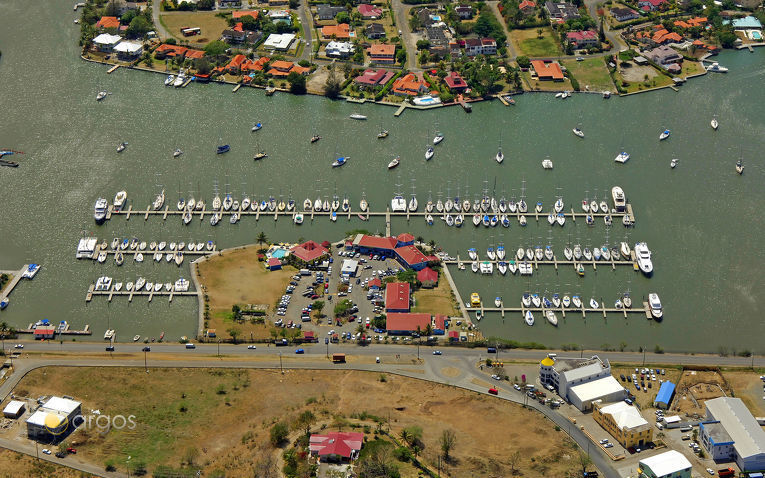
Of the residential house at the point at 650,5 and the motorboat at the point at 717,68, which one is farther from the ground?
the motorboat at the point at 717,68

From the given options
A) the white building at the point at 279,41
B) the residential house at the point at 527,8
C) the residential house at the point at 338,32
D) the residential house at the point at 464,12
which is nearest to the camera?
the white building at the point at 279,41

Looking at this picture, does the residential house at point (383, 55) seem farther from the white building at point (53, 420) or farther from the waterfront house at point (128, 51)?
the white building at point (53, 420)

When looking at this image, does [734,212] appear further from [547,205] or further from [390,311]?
[390,311]

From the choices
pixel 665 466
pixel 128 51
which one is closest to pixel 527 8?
pixel 128 51

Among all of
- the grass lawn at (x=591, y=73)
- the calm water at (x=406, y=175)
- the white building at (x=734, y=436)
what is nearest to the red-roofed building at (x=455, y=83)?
the calm water at (x=406, y=175)

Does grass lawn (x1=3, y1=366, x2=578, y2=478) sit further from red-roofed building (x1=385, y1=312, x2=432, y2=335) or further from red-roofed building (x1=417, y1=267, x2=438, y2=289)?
red-roofed building (x1=417, y1=267, x2=438, y2=289)

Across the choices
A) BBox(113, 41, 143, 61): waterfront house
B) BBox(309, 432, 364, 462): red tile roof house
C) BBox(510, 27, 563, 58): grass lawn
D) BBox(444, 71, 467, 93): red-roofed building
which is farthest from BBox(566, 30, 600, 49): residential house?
BBox(309, 432, 364, 462): red tile roof house
